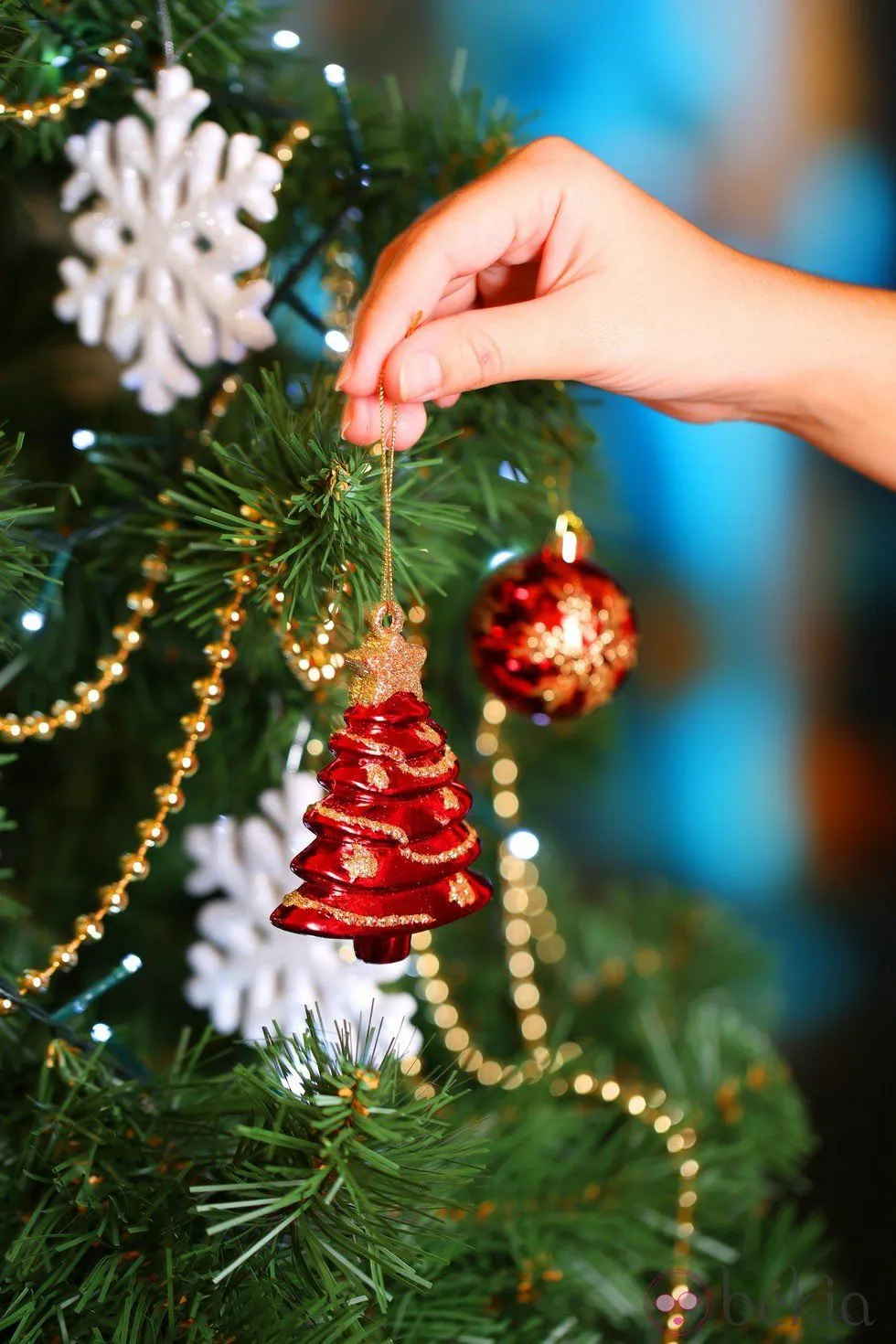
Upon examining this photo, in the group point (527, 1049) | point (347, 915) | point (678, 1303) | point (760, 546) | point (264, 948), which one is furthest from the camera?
point (760, 546)

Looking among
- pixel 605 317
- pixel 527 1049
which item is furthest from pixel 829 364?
pixel 527 1049

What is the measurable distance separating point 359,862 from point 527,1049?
1.26 feet

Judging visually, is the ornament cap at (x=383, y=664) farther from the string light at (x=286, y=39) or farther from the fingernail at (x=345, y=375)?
the string light at (x=286, y=39)

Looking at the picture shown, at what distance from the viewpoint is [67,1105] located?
1.38 ft

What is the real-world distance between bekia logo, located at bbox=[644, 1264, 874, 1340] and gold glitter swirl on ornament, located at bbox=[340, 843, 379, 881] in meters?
0.38

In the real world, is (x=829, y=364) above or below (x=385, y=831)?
above

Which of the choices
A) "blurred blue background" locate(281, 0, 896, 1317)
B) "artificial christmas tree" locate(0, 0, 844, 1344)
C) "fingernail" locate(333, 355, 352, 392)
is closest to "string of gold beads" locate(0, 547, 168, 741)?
"artificial christmas tree" locate(0, 0, 844, 1344)

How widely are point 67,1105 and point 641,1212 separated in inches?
12.8

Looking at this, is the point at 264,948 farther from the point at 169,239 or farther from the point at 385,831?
the point at 169,239

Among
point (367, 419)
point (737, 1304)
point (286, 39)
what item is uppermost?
point (286, 39)

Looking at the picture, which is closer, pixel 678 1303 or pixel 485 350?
pixel 485 350

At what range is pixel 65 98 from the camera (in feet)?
1.51

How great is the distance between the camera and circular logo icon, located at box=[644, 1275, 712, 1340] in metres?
0.62

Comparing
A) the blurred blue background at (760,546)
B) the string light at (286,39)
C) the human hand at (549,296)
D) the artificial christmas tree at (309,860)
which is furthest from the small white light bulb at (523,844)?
the blurred blue background at (760,546)
